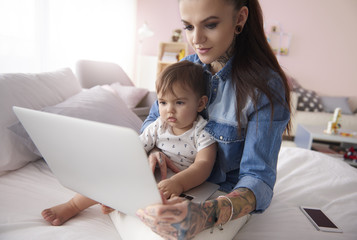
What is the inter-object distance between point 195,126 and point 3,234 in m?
0.63

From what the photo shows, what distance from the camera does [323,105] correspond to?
12.5 feet

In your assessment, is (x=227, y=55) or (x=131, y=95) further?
(x=131, y=95)

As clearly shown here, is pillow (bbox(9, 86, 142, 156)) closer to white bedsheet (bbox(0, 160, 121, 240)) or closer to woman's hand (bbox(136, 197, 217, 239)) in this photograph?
white bedsheet (bbox(0, 160, 121, 240))

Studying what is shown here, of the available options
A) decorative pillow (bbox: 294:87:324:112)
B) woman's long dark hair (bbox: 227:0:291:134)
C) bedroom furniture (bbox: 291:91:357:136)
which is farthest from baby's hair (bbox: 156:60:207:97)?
decorative pillow (bbox: 294:87:324:112)

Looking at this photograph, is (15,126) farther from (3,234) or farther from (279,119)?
(279,119)

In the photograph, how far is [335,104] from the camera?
3721 mm

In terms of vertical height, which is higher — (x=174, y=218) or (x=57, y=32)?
(x=57, y=32)

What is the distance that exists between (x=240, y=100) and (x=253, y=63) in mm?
132

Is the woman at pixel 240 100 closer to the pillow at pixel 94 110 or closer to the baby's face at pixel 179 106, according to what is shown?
the baby's face at pixel 179 106

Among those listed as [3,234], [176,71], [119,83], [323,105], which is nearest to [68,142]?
[3,234]

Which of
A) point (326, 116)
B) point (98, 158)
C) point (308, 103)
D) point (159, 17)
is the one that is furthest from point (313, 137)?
point (159, 17)

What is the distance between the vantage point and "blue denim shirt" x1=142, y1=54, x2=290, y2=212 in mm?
710

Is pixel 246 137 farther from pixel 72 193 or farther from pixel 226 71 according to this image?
pixel 72 193

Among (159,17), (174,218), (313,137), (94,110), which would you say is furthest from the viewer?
(159,17)
